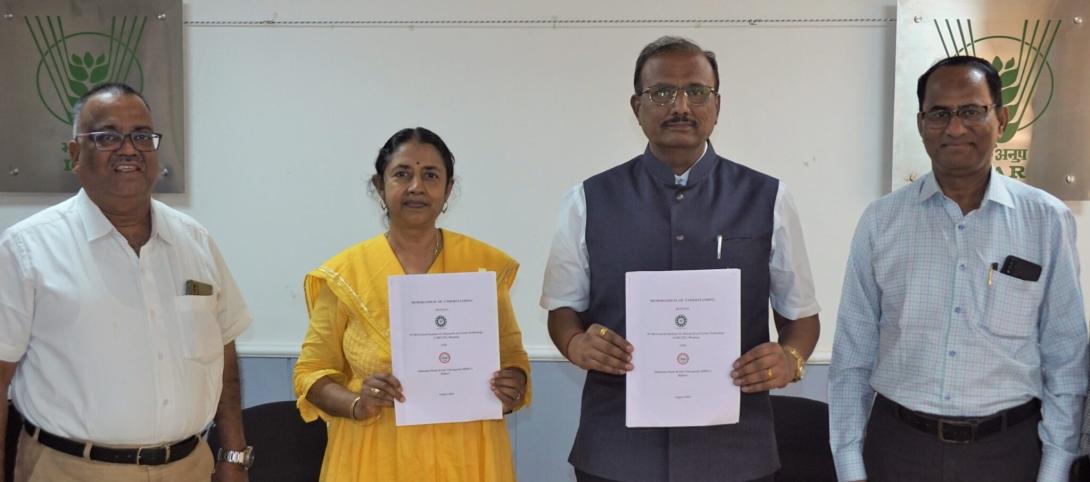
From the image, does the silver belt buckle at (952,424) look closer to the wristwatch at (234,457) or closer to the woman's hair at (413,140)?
the woman's hair at (413,140)

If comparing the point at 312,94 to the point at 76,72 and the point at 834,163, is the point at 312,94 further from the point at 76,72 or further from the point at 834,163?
the point at 834,163

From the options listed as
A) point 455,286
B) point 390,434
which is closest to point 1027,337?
point 455,286

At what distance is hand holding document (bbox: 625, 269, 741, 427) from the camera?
204cm

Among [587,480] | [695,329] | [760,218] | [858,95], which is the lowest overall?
[587,480]

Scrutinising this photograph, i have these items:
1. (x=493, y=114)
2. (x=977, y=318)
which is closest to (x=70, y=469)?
(x=493, y=114)

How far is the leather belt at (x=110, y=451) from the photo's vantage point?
82.9 inches

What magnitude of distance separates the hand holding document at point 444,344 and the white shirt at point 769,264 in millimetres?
178

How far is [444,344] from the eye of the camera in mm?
2266

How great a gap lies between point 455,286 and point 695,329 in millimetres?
626

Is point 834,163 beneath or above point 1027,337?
above

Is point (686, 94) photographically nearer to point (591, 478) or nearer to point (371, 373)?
point (591, 478)

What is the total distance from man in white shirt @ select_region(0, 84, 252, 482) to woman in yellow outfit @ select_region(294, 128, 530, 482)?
12.7 inches

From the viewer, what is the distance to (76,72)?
3775 mm

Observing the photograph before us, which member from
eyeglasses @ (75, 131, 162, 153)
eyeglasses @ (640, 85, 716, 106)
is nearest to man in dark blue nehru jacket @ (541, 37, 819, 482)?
eyeglasses @ (640, 85, 716, 106)
